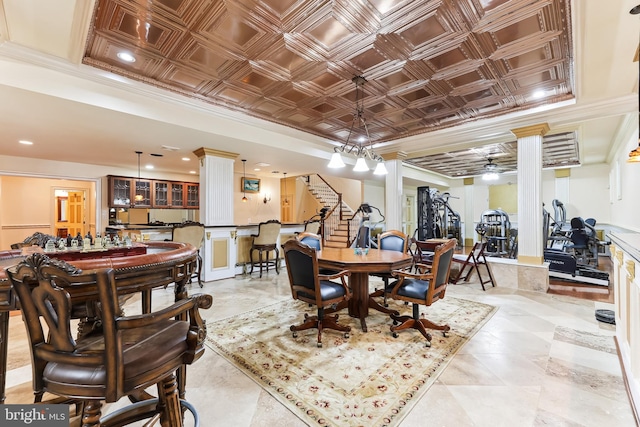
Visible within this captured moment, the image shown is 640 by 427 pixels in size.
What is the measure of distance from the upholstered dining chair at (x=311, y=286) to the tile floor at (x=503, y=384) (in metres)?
0.86

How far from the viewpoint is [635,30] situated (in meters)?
2.29

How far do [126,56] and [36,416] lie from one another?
310cm

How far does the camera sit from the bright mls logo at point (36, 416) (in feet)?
4.11

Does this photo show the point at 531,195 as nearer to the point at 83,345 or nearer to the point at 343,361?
the point at 343,361

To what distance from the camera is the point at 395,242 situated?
3977mm

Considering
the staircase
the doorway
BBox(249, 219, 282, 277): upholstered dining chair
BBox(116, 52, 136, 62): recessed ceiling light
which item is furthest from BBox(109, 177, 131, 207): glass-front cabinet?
the staircase

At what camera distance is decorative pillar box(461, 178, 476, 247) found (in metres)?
11.1

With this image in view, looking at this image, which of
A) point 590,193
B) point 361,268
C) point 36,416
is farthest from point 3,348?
point 590,193

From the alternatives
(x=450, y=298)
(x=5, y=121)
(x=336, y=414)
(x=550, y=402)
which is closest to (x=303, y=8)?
(x=336, y=414)

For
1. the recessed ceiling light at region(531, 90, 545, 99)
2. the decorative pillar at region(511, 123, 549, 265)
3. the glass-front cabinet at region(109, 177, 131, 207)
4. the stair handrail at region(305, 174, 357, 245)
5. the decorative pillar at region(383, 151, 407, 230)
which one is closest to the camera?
the recessed ceiling light at region(531, 90, 545, 99)

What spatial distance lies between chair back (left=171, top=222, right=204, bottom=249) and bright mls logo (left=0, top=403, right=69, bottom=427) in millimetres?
3236

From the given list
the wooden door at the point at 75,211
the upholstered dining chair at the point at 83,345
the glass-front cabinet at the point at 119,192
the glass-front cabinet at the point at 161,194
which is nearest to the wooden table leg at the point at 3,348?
the upholstered dining chair at the point at 83,345

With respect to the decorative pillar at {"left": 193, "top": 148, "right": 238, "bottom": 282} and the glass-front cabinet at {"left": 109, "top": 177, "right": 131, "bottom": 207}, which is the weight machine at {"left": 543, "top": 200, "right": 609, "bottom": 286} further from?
the glass-front cabinet at {"left": 109, "top": 177, "right": 131, "bottom": 207}

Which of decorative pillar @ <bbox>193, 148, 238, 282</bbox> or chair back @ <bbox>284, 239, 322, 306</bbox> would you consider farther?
decorative pillar @ <bbox>193, 148, 238, 282</bbox>
